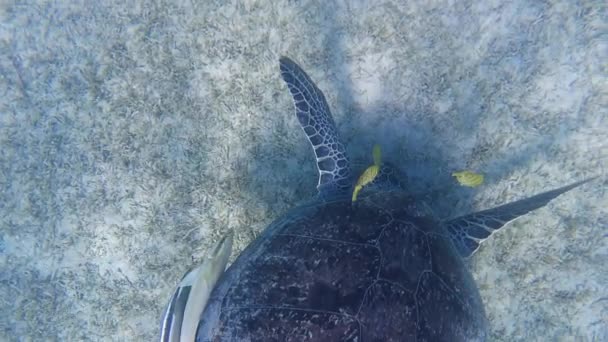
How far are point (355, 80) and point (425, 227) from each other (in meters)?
1.39

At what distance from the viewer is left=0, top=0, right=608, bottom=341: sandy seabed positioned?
3141mm

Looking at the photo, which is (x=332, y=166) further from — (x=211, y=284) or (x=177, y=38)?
(x=177, y=38)

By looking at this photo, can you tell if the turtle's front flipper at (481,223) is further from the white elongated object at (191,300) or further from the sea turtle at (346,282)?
the white elongated object at (191,300)

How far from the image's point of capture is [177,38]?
10.9 feet

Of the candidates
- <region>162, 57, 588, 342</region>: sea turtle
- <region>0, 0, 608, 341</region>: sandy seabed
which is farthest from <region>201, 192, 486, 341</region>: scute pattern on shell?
<region>0, 0, 608, 341</region>: sandy seabed

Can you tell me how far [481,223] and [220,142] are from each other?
219 centimetres

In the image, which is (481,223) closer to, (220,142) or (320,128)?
(320,128)

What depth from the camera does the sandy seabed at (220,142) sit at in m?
3.14

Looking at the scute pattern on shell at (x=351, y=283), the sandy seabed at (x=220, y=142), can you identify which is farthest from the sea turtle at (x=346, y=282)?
the sandy seabed at (x=220, y=142)

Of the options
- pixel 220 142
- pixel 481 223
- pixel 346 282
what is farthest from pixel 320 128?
pixel 481 223

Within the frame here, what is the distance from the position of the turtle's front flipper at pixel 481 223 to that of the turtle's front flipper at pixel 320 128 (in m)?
0.91

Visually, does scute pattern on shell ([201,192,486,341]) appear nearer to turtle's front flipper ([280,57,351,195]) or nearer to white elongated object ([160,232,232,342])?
white elongated object ([160,232,232,342])

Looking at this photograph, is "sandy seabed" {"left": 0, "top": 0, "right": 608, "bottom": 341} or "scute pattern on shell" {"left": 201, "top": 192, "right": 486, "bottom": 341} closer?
"scute pattern on shell" {"left": 201, "top": 192, "right": 486, "bottom": 341}

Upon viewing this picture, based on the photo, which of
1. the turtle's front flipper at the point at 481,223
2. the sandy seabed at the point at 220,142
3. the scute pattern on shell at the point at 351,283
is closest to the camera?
the scute pattern on shell at the point at 351,283
